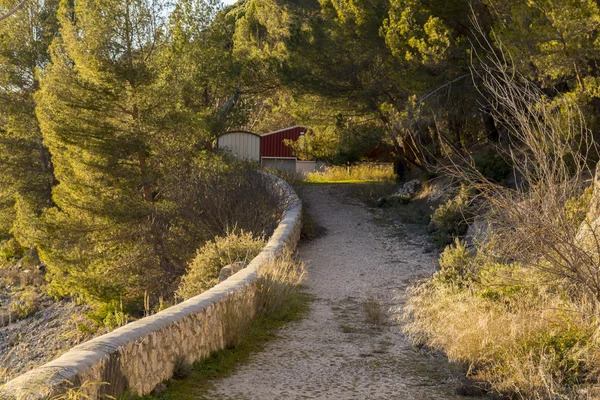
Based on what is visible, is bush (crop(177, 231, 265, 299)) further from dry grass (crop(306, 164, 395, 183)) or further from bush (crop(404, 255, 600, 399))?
dry grass (crop(306, 164, 395, 183))

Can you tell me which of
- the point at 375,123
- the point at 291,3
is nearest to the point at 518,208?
the point at 375,123

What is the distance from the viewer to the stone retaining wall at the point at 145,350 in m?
4.52

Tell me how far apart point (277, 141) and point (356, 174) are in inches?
344

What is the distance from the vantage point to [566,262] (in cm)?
686

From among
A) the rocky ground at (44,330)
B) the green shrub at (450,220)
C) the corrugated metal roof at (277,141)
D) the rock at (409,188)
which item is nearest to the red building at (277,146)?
the corrugated metal roof at (277,141)

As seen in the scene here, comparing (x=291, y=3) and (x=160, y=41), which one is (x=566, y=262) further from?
(x=291, y=3)

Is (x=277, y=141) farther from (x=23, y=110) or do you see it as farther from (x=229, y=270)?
(x=229, y=270)

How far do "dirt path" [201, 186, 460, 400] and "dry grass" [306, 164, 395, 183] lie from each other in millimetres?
14378

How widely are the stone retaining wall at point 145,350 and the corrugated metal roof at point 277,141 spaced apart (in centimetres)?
2934

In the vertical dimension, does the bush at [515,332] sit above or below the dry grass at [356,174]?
below

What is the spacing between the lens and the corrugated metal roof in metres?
38.2

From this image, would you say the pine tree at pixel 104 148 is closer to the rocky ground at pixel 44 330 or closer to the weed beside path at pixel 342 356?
the rocky ground at pixel 44 330

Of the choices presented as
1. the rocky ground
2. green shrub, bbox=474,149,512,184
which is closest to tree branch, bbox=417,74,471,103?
green shrub, bbox=474,149,512,184

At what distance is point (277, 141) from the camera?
38312 mm
